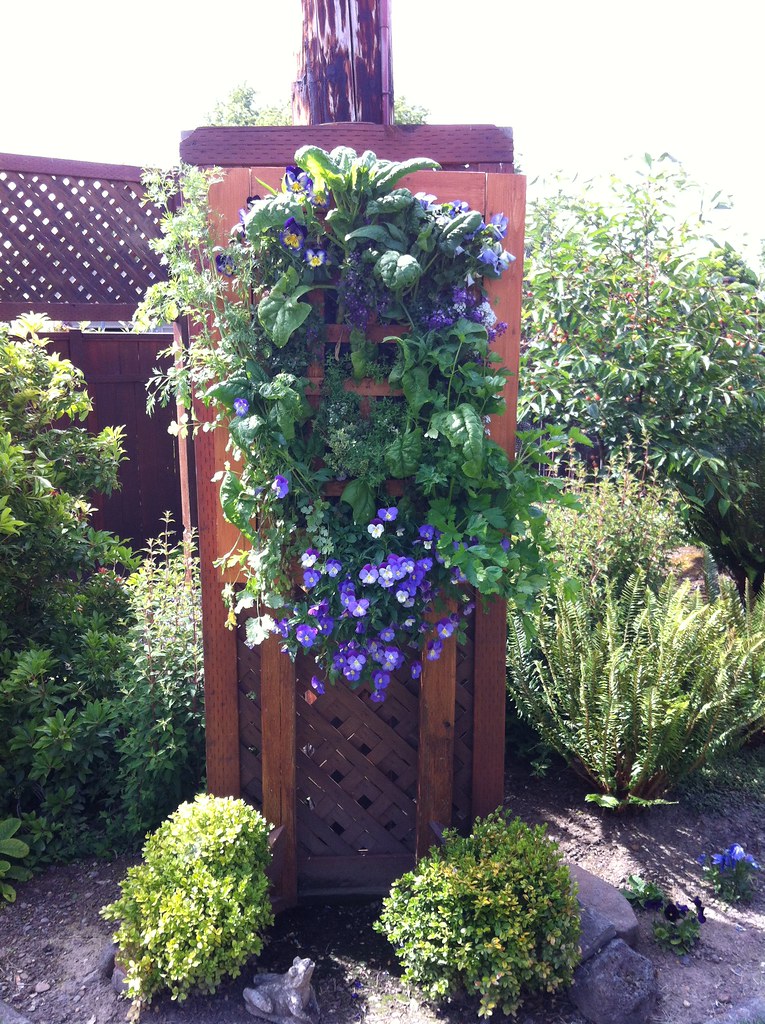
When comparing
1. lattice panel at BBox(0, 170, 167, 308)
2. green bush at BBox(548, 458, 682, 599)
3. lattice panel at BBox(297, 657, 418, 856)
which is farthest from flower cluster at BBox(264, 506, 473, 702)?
lattice panel at BBox(0, 170, 167, 308)

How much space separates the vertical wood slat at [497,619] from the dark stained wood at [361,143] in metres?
0.30

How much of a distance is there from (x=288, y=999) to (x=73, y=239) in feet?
14.3

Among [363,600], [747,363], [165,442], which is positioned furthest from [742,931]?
[165,442]

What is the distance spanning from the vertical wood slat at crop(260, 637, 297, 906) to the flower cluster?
0.82 feet

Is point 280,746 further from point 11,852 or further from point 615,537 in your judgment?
point 615,537

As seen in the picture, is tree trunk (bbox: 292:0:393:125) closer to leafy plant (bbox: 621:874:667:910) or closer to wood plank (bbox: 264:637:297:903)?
wood plank (bbox: 264:637:297:903)

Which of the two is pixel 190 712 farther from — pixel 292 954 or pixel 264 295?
pixel 264 295

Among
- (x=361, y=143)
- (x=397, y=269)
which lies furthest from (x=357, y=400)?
(x=361, y=143)

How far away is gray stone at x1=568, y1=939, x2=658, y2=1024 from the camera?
224cm

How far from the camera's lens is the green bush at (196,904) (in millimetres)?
2215

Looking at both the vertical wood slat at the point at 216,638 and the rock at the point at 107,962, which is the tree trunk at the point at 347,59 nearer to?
the vertical wood slat at the point at 216,638

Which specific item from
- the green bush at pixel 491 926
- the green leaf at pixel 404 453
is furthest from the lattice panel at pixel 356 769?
the green leaf at pixel 404 453

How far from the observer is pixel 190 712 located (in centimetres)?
305

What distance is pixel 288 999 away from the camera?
2203 millimetres
